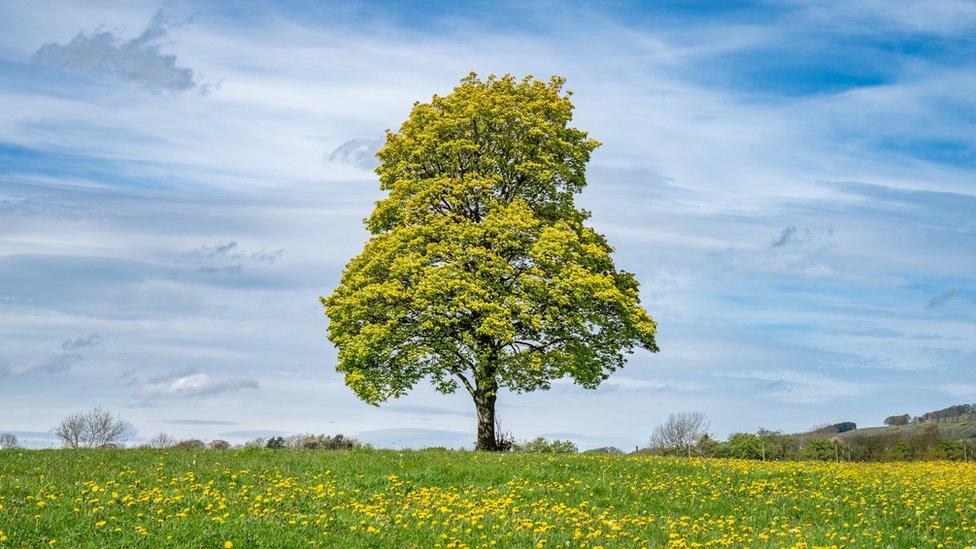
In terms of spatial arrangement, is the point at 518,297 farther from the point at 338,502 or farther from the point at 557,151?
the point at 338,502

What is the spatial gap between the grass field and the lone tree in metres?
5.20

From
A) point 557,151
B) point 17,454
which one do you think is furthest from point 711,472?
point 17,454

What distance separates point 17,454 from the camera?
24500 millimetres

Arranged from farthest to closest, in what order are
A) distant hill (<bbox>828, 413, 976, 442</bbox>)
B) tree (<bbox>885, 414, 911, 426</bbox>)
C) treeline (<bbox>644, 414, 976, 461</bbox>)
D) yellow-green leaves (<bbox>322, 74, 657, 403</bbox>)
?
tree (<bbox>885, 414, 911, 426</bbox>) → distant hill (<bbox>828, 413, 976, 442</bbox>) → treeline (<bbox>644, 414, 976, 461</bbox>) → yellow-green leaves (<bbox>322, 74, 657, 403</bbox>)

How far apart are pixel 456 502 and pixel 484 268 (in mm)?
13723

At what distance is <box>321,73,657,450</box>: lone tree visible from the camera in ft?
101

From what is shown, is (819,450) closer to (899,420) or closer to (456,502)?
(456,502)

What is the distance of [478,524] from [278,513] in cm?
401

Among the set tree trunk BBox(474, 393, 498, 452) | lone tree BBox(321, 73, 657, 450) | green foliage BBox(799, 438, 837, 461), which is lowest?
green foliage BBox(799, 438, 837, 461)

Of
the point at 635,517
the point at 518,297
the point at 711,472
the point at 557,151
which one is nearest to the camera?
the point at 635,517

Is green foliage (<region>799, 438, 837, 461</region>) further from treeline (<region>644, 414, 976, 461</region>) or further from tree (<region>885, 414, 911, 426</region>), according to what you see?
tree (<region>885, 414, 911, 426</region>)

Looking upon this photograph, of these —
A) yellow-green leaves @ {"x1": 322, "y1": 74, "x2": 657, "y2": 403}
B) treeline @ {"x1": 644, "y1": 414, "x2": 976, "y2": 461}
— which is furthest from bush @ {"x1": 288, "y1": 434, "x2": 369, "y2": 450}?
treeline @ {"x1": 644, "y1": 414, "x2": 976, "y2": 461}

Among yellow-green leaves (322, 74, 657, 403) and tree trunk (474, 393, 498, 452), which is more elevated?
yellow-green leaves (322, 74, 657, 403)

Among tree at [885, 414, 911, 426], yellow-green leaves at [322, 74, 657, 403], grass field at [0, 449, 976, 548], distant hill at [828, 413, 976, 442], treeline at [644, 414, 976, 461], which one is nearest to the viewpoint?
grass field at [0, 449, 976, 548]
